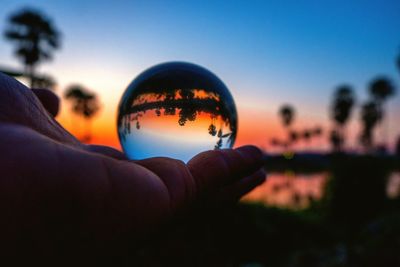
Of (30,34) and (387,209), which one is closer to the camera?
(387,209)

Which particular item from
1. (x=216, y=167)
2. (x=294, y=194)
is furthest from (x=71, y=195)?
(x=294, y=194)

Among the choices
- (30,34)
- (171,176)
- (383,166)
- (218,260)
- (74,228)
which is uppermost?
(30,34)

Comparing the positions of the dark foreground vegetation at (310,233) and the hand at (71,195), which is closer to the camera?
the hand at (71,195)

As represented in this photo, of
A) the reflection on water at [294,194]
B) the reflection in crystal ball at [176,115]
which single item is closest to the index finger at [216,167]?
the reflection in crystal ball at [176,115]

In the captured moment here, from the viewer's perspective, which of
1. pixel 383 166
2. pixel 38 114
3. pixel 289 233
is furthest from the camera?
pixel 383 166

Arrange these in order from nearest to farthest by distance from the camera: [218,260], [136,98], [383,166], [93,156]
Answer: [93,156] < [136,98] < [218,260] < [383,166]

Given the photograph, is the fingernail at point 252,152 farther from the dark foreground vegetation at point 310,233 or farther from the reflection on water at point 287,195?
the reflection on water at point 287,195

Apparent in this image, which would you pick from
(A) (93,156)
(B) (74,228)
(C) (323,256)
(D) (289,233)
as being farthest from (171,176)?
(D) (289,233)

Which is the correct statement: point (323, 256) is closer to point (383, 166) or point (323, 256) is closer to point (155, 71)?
point (155, 71)
